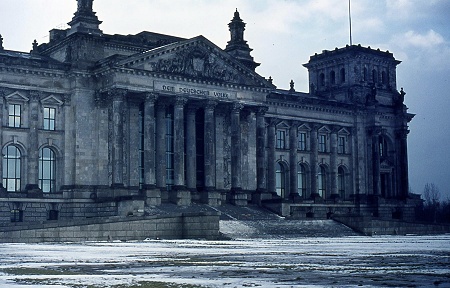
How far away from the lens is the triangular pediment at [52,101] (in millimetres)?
67562

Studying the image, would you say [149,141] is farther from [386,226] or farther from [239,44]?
[386,226]

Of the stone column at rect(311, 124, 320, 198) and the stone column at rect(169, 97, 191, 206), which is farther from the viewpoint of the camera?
the stone column at rect(311, 124, 320, 198)

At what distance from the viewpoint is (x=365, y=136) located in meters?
94.2

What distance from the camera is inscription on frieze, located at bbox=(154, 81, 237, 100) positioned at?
69625mm

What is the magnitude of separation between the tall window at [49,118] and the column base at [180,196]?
39.1 feet

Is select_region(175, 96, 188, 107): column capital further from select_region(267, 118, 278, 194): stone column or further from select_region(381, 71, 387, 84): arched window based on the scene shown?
select_region(381, 71, 387, 84): arched window

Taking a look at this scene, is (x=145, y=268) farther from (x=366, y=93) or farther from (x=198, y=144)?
(x=366, y=93)

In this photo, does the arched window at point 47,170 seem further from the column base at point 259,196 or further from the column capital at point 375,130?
the column capital at point 375,130

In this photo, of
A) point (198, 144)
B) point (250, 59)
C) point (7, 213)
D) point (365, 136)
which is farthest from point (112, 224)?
point (365, 136)

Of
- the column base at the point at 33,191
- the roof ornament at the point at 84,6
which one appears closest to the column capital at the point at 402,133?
the roof ornament at the point at 84,6

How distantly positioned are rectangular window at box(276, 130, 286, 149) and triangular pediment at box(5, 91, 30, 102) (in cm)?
3056

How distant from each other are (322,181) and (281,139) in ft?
26.6

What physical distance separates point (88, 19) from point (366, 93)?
38209 mm

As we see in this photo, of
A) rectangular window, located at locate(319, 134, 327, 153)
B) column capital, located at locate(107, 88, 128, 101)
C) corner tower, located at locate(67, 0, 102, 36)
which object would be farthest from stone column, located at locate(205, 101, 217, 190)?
rectangular window, located at locate(319, 134, 327, 153)
